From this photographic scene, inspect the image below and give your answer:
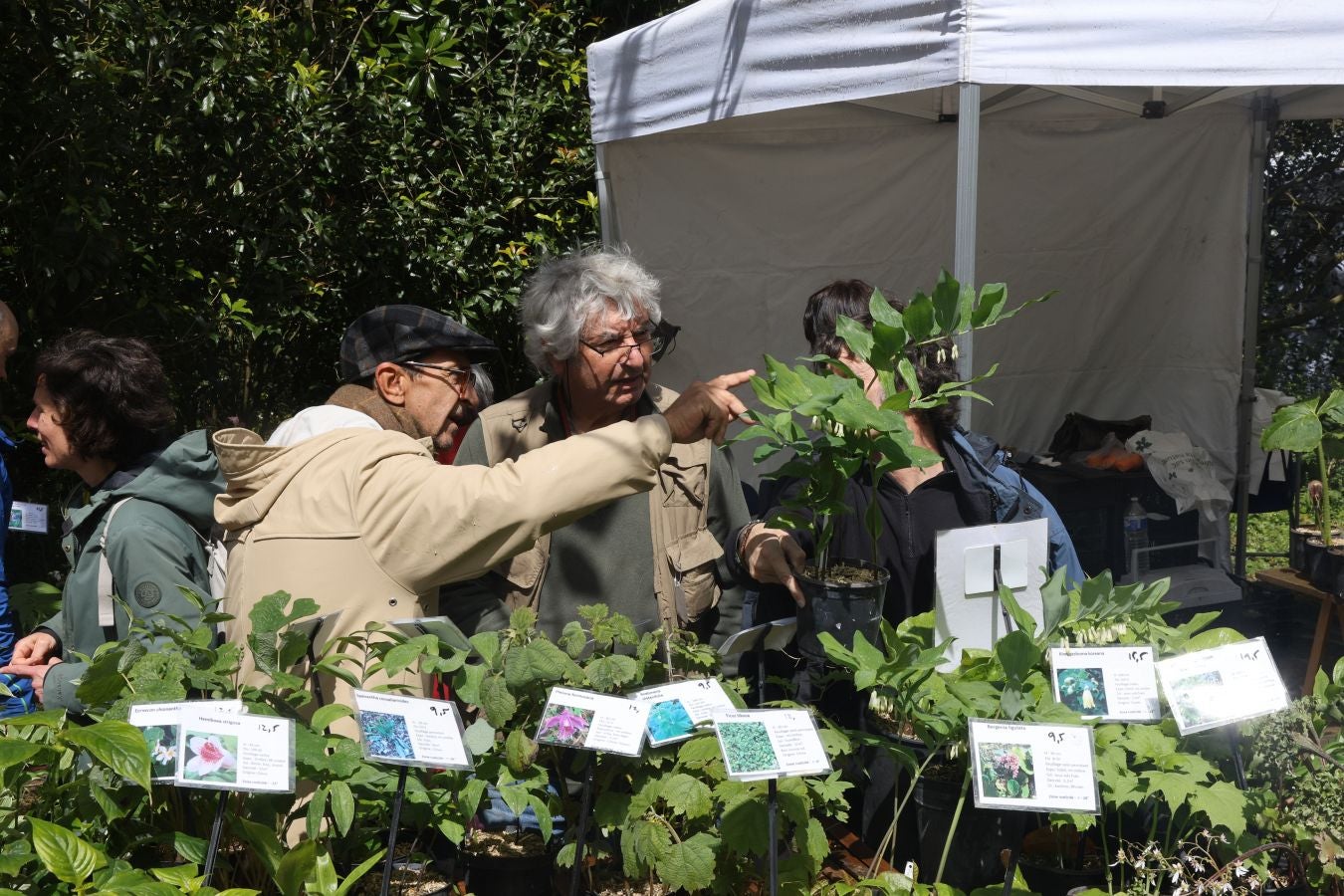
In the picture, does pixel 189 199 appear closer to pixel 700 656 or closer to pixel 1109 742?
pixel 700 656

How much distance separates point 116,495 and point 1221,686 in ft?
6.45

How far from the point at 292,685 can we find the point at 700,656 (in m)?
0.60

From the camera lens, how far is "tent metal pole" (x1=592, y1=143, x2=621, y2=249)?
384 centimetres

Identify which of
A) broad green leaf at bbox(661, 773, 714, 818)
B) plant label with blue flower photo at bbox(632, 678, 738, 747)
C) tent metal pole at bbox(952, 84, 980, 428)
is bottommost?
broad green leaf at bbox(661, 773, 714, 818)

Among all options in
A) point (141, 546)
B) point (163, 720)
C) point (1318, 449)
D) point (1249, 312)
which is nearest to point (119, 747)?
point (163, 720)

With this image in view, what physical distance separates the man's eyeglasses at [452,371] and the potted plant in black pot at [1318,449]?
181 cm

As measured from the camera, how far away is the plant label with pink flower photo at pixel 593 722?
1509 millimetres

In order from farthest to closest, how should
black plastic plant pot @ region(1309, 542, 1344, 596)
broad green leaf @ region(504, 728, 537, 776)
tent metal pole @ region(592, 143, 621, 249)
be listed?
tent metal pole @ region(592, 143, 621, 249)
black plastic plant pot @ region(1309, 542, 1344, 596)
broad green leaf @ region(504, 728, 537, 776)

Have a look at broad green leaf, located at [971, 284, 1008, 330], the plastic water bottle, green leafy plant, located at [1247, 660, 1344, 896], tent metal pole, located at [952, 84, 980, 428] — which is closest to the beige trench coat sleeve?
broad green leaf, located at [971, 284, 1008, 330]

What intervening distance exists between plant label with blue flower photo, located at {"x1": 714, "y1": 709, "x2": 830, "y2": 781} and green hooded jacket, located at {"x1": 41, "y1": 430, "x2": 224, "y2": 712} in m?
1.16

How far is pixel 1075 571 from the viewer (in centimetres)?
242

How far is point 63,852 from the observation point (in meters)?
1.35

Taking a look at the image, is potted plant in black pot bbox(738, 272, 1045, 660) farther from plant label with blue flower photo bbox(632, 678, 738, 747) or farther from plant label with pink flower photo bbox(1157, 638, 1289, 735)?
plant label with pink flower photo bbox(1157, 638, 1289, 735)

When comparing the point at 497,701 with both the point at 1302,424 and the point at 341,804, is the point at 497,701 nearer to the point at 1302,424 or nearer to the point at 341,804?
the point at 341,804
